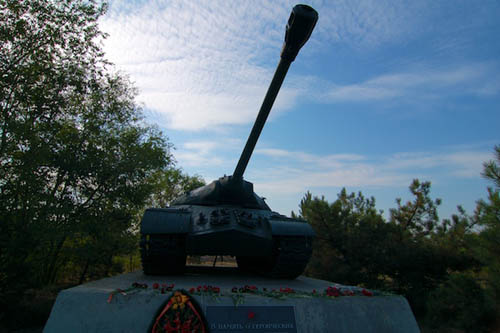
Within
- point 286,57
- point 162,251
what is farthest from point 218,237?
point 286,57

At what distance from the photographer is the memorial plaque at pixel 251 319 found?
445 cm

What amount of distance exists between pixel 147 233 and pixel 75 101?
532cm

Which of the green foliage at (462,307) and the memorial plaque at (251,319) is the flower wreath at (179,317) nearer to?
the memorial plaque at (251,319)

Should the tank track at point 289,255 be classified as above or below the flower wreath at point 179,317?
above

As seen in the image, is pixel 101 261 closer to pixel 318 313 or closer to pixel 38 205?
pixel 38 205

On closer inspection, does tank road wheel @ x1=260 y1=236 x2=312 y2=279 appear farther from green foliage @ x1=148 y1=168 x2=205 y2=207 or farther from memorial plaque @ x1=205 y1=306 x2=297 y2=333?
green foliage @ x1=148 y1=168 x2=205 y2=207

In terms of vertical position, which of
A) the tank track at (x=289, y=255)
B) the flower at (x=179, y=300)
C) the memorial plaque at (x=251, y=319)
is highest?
the tank track at (x=289, y=255)

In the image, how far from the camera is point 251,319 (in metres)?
4.55

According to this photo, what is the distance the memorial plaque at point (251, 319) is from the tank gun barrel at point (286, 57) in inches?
124

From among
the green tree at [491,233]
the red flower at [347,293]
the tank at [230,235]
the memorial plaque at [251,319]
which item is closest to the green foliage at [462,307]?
the green tree at [491,233]

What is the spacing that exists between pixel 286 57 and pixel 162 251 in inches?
154

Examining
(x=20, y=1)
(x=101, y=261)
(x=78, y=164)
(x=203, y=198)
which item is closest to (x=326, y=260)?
(x=203, y=198)

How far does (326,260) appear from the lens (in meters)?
12.1

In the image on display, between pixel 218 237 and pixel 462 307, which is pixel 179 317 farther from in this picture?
pixel 462 307
